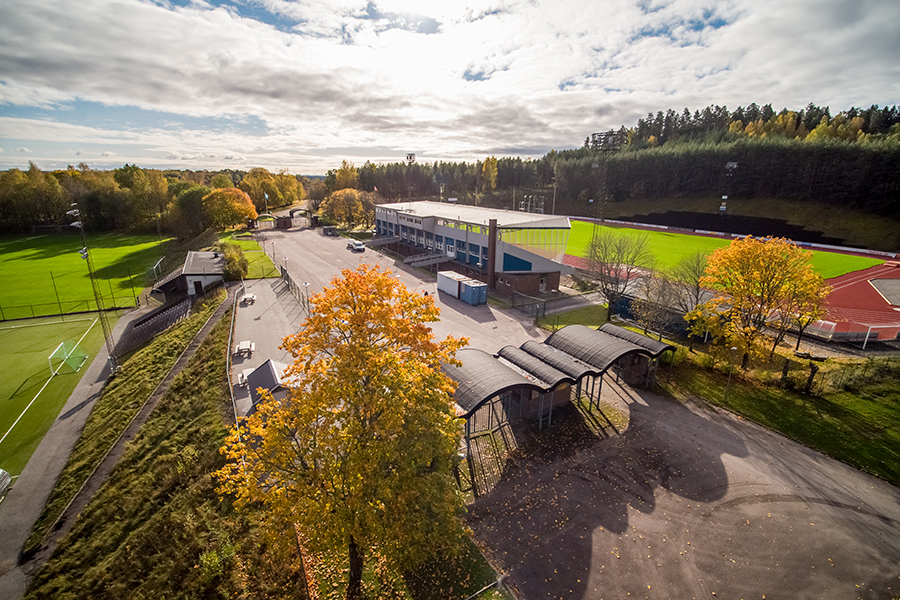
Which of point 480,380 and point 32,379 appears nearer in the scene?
point 480,380

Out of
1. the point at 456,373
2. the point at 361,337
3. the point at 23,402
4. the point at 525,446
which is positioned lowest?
the point at 23,402

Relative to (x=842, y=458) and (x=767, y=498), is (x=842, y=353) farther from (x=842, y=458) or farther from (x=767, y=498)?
(x=767, y=498)

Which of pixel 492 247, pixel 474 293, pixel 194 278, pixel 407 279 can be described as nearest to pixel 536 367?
pixel 474 293

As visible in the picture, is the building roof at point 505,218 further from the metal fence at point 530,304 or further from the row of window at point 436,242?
the metal fence at point 530,304

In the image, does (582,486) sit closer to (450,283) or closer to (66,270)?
(450,283)

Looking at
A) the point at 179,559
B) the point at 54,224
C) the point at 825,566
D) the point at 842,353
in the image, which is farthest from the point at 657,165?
the point at 54,224

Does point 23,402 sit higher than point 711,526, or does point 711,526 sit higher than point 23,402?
point 711,526

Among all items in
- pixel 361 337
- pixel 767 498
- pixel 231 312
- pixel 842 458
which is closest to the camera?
pixel 361 337

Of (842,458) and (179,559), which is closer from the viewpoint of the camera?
(179,559)
